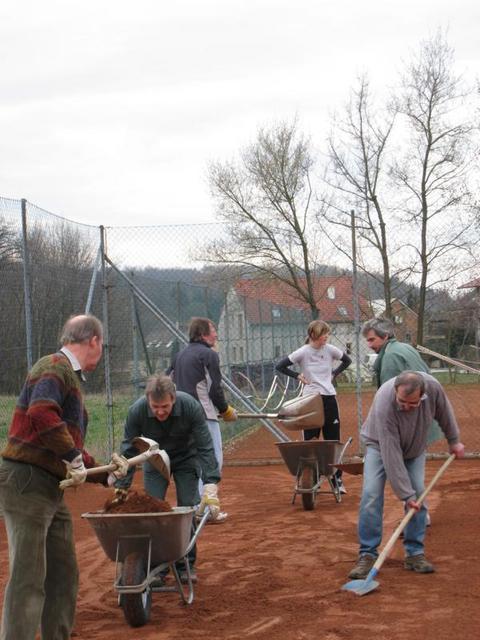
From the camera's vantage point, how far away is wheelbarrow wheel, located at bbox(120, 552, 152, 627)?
5.29 m

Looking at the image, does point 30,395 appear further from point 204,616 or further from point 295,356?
point 295,356

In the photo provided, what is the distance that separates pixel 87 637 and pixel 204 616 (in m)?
0.72

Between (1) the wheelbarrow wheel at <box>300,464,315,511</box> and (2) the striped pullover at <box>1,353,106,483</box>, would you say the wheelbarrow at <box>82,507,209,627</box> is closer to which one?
(2) the striped pullover at <box>1,353,106,483</box>

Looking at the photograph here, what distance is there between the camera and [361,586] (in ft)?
19.4

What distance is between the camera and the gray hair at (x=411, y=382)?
610cm

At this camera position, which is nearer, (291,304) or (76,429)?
(76,429)

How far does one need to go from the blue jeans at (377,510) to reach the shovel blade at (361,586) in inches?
16.4

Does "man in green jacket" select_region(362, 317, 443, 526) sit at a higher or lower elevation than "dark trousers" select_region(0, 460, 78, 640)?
higher

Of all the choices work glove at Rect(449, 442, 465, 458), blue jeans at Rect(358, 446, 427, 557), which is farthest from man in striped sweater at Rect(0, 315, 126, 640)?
work glove at Rect(449, 442, 465, 458)

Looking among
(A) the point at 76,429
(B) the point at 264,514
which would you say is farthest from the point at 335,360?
(A) the point at 76,429

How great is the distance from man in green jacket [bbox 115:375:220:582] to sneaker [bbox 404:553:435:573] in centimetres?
136

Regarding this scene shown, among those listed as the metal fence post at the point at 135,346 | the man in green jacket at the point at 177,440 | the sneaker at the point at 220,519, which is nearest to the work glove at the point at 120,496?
the man in green jacket at the point at 177,440

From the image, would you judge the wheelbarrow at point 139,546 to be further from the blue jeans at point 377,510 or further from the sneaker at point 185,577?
the blue jeans at point 377,510

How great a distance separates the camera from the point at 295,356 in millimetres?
10039
